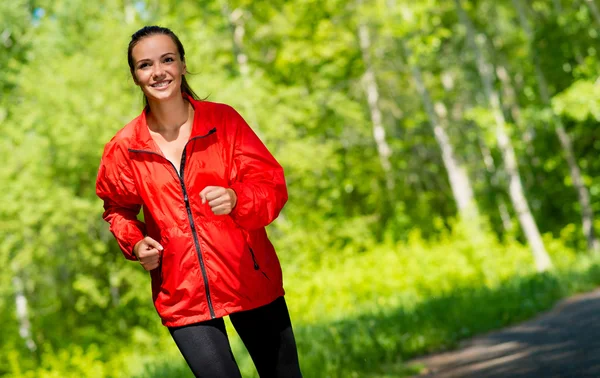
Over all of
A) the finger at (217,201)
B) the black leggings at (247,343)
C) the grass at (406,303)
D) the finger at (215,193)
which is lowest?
the grass at (406,303)

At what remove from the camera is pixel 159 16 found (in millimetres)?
24578

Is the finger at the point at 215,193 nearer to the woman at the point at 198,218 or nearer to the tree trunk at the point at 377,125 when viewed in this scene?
the woman at the point at 198,218

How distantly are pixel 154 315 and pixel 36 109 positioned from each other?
4.84 m

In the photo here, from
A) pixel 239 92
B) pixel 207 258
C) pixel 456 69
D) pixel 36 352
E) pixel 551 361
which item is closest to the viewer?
pixel 207 258

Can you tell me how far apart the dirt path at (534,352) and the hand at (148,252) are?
3663mm

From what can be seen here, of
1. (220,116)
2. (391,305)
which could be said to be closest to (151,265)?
(220,116)

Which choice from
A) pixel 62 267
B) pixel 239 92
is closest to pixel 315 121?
pixel 239 92

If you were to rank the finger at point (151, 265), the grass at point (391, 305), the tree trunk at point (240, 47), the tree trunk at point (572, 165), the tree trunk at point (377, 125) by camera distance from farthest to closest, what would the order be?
the tree trunk at point (377, 125) → the tree trunk at point (572, 165) → the tree trunk at point (240, 47) → the grass at point (391, 305) → the finger at point (151, 265)

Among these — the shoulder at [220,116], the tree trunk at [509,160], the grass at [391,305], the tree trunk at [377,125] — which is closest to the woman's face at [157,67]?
the shoulder at [220,116]

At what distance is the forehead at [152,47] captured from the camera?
3.65 m

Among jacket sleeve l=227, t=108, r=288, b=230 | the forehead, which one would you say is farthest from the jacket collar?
the forehead

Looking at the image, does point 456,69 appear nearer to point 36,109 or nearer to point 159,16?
point 159,16

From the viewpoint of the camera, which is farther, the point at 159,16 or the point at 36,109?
the point at 159,16

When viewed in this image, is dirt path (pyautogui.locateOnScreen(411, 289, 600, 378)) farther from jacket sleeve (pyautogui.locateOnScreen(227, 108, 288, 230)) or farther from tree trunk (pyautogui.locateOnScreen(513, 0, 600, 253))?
tree trunk (pyautogui.locateOnScreen(513, 0, 600, 253))
